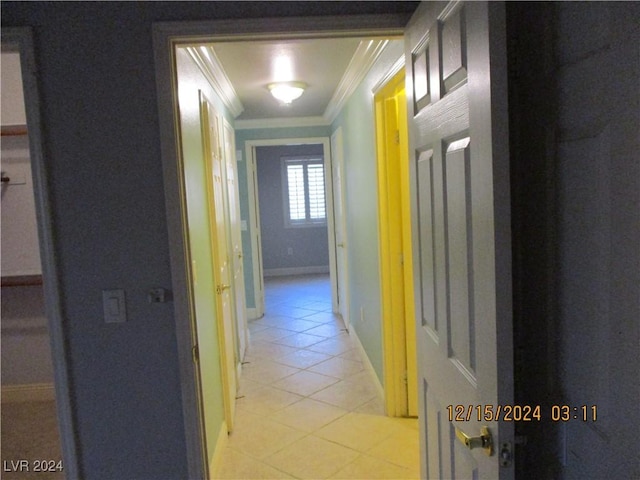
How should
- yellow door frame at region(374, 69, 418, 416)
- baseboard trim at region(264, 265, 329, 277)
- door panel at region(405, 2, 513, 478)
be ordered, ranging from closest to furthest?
door panel at region(405, 2, 513, 478)
yellow door frame at region(374, 69, 418, 416)
baseboard trim at region(264, 265, 329, 277)

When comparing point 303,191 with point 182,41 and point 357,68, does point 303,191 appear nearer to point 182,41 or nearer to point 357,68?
point 357,68

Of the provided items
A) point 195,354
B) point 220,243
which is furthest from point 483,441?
point 220,243

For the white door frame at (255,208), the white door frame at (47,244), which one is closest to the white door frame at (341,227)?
the white door frame at (255,208)

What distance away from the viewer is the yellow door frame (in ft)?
9.31

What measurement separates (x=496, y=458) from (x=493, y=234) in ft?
1.63

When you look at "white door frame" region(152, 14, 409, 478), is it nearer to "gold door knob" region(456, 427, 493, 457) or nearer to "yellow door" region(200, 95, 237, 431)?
"yellow door" region(200, 95, 237, 431)

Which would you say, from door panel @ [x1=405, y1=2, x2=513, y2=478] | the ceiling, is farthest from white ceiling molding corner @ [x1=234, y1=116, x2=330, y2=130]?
door panel @ [x1=405, y1=2, x2=513, y2=478]

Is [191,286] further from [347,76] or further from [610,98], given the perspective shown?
[347,76]

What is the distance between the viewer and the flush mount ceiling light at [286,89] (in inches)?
146

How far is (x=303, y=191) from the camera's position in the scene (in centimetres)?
829

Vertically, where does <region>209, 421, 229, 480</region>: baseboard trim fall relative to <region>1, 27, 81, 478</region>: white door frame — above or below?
below

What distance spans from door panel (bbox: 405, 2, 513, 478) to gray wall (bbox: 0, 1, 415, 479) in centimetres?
51

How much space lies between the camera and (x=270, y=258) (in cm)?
841

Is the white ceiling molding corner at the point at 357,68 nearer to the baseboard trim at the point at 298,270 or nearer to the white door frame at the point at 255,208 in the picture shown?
the white door frame at the point at 255,208
